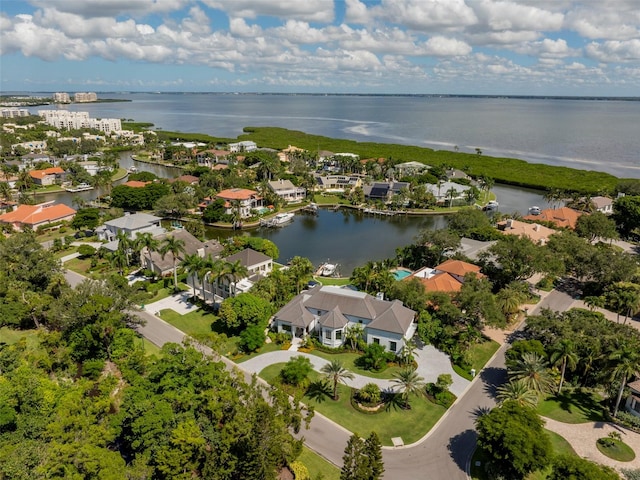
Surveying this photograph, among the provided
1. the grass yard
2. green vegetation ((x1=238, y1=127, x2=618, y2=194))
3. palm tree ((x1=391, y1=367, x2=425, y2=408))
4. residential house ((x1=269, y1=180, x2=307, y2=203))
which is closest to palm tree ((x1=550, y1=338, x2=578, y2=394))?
palm tree ((x1=391, y1=367, x2=425, y2=408))

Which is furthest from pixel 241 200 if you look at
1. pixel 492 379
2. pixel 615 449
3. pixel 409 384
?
pixel 615 449

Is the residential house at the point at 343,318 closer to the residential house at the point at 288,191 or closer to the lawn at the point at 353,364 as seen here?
the lawn at the point at 353,364

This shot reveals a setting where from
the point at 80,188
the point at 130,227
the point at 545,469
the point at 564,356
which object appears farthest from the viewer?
the point at 80,188

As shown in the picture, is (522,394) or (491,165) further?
(491,165)

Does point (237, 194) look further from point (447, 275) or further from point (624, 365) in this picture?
point (624, 365)

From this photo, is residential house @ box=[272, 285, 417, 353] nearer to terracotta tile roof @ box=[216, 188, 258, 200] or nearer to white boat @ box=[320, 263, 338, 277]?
white boat @ box=[320, 263, 338, 277]

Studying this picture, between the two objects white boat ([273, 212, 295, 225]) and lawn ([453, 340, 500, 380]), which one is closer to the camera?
lawn ([453, 340, 500, 380])
